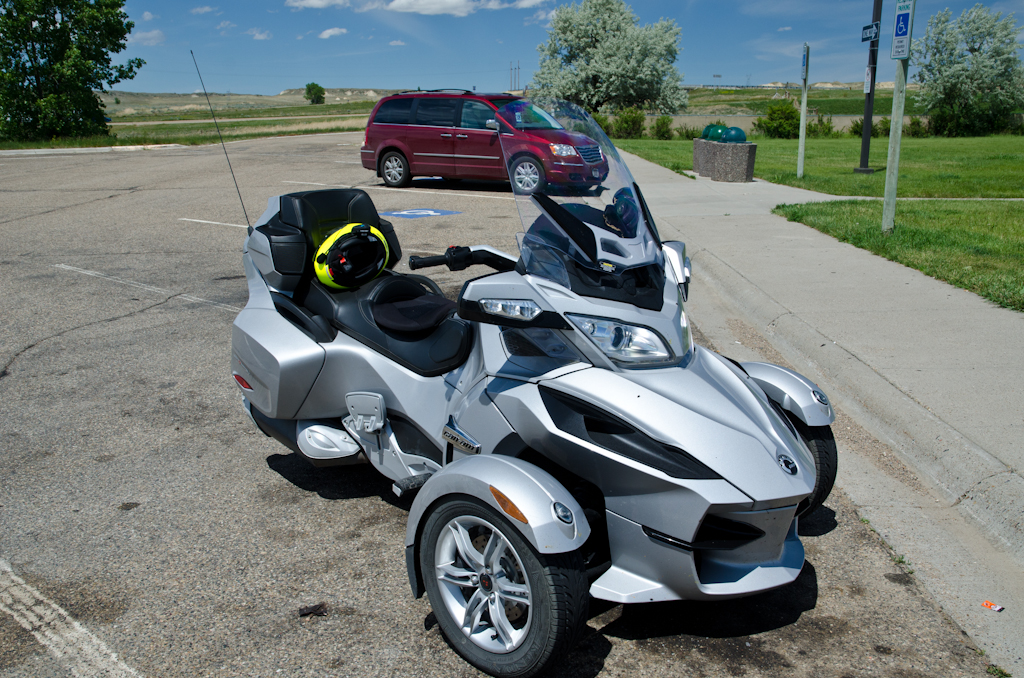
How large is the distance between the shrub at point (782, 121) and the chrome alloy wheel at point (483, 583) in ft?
109

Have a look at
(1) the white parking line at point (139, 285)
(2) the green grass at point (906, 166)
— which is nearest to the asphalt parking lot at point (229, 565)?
(1) the white parking line at point (139, 285)

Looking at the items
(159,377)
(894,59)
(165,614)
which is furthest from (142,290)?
(894,59)

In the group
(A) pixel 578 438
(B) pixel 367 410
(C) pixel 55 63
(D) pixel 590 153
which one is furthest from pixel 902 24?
(C) pixel 55 63

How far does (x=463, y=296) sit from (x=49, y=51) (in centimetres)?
3740

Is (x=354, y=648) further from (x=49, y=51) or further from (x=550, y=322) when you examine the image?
(x=49, y=51)

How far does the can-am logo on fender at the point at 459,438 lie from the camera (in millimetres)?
2758

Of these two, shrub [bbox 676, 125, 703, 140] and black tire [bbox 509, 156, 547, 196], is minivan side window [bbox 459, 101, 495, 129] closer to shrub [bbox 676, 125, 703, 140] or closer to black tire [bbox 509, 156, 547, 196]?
black tire [bbox 509, 156, 547, 196]

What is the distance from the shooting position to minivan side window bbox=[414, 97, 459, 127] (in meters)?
15.0

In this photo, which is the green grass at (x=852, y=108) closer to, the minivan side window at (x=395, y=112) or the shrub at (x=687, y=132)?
the shrub at (x=687, y=132)

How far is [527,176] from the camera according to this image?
2.48m

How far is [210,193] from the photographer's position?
14.5 meters

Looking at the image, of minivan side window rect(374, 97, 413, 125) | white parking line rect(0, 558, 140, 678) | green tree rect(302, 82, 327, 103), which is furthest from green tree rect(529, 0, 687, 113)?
green tree rect(302, 82, 327, 103)

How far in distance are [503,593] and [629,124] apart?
3368cm

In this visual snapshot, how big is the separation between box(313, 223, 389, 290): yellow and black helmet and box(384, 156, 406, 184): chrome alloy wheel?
485 inches
